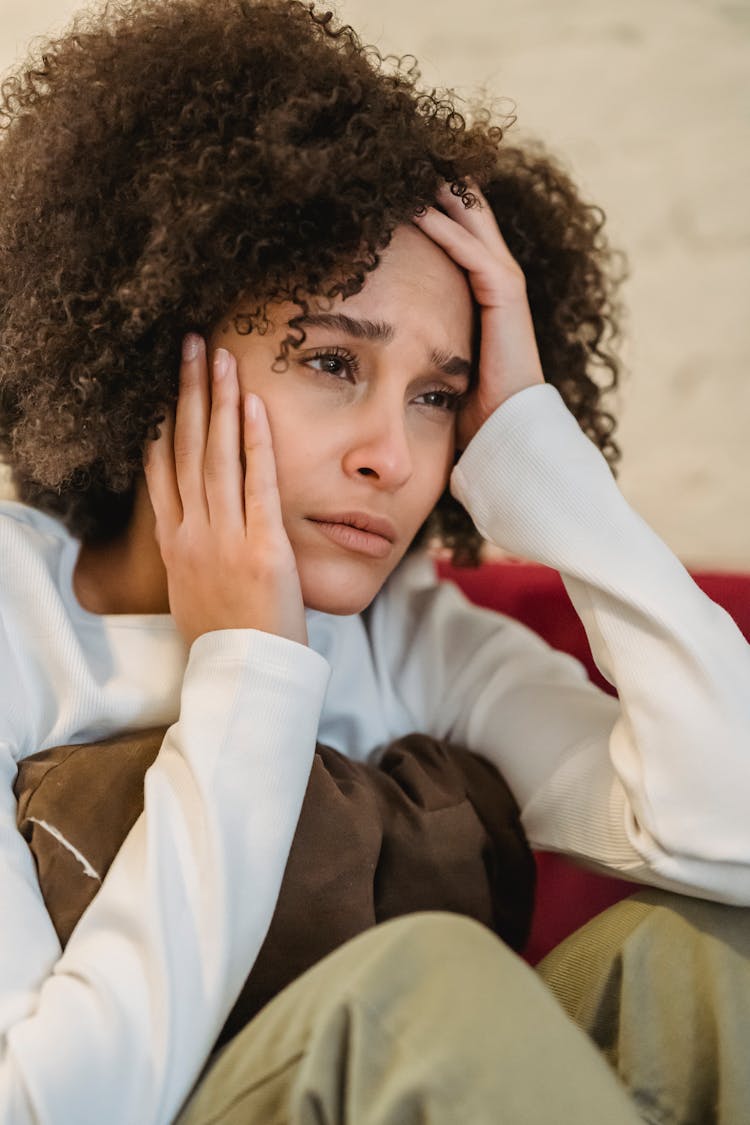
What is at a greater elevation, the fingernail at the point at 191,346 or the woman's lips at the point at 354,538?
the fingernail at the point at 191,346

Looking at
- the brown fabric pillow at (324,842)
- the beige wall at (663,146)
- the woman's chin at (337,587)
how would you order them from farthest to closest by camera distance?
1. the beige wall at (663,146)
2. the woman's chin at (337,587)
3. the brown fabric pillow at (324,842)

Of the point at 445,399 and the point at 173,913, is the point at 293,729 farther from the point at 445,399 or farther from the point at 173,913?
the point at 445,399

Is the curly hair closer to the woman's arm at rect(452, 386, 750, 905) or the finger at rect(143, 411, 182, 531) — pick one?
the finger at rect(143, 411, 182, 531)

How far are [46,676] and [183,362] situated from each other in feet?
0.99

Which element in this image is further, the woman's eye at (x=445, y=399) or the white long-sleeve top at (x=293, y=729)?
the woman's eye at (x=445, y=399)

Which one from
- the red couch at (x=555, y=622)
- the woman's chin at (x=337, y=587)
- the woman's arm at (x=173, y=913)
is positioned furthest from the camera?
the red couch at (x=555, y=622)

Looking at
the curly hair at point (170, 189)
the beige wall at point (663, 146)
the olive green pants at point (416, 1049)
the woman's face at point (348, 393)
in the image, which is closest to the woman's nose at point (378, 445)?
the woman's face at point (348, 393)

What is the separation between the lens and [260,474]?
0.92 metres

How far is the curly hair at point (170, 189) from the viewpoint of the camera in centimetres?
88

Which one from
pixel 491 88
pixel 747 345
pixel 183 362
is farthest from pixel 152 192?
pixel 747 345

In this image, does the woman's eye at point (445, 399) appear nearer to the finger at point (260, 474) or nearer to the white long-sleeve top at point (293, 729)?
the white long-sleeve top at point (293, 729)

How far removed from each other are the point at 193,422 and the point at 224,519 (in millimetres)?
93

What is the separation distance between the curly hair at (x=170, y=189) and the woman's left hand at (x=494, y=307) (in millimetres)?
35

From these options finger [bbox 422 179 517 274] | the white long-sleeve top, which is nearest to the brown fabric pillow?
the white long-sleeve top
